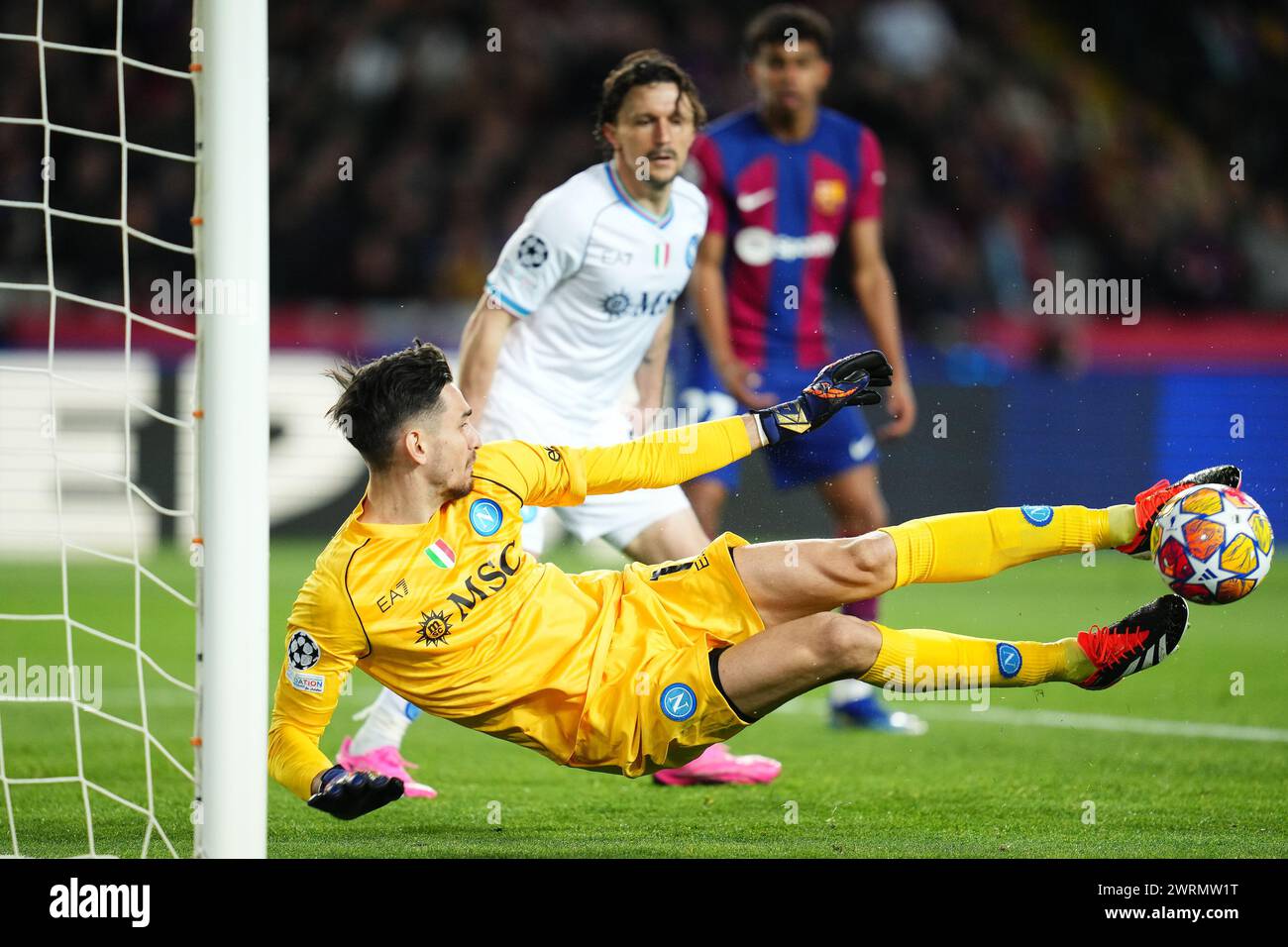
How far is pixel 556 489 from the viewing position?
397cm

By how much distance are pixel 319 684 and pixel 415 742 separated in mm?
2314

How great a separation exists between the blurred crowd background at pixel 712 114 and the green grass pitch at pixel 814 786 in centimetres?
522

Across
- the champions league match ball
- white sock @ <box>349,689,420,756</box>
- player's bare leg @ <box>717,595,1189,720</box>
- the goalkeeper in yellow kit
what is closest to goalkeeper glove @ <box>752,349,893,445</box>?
the goalkeeper in yellow kit

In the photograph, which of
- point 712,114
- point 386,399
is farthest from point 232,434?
point 712,114

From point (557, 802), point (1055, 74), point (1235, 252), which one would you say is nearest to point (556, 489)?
point (557, 802)

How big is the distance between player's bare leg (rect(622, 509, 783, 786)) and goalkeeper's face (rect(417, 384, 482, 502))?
55.1 inches

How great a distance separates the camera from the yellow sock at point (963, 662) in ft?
12.5

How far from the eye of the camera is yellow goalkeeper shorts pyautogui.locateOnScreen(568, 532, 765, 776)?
3.77m

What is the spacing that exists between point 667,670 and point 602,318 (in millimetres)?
1622

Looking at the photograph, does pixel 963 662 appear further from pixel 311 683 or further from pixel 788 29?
pixel 788 29

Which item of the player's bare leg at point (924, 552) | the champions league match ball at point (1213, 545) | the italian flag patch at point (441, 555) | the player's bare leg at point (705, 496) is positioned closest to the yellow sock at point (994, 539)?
the player's bare leg at point (924, 552)

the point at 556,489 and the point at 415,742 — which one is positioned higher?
the point at 556,489

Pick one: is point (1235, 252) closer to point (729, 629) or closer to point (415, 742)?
point (415, 742)

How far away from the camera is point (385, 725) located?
4.97 m
